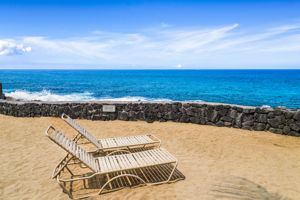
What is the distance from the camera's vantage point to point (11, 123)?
7.77m

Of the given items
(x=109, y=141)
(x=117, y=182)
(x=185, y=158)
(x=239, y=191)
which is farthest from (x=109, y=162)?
(x=239, y=191)

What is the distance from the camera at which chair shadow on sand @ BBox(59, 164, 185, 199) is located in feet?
11.6

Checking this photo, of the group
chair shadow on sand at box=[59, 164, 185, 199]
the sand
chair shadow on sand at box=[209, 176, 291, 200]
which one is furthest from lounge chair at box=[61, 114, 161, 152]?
chair shadow on sand at box=[209, 176, 291, 200]

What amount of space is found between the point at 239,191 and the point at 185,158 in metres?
1.57

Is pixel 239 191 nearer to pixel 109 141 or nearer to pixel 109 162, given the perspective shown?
pixel 109 162

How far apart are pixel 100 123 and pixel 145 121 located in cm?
170

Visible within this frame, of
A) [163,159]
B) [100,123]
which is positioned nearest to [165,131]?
[100,123]

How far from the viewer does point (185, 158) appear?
193 inches

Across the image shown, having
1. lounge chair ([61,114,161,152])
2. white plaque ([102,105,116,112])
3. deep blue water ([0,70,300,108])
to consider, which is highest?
white plaque ([102,105,116,112])

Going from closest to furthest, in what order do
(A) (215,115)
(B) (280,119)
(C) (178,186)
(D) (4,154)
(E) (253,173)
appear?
(C) (178,186) < (E) (253,173) < (D) (4,154) < (B) (280,119) < (A) (215,115)

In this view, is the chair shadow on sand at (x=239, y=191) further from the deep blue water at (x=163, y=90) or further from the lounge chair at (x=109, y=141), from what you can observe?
the deep blue water at (x=163, y=90)

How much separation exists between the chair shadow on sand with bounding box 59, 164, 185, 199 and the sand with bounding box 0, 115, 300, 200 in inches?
6.1

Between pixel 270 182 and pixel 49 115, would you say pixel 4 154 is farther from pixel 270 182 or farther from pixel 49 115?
pixel 270 182

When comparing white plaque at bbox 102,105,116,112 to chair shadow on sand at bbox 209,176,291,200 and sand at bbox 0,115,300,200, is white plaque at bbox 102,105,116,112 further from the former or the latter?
chair shadow on sand at bbox 209,176,291,200
